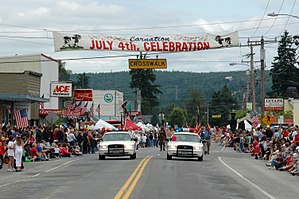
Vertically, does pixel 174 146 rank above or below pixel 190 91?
below

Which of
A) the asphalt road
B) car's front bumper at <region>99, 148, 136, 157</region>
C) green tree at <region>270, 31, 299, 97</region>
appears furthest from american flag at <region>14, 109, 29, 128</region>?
green tree at <region>270, 31, 299, 97</region>

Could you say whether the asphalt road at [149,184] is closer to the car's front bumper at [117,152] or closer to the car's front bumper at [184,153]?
the car's front bumper at [184,153]

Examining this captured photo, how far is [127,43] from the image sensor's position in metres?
37.3

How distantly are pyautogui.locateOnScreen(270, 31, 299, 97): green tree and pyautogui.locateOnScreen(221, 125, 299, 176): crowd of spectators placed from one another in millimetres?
51814

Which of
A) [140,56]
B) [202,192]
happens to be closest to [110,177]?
[202,192]

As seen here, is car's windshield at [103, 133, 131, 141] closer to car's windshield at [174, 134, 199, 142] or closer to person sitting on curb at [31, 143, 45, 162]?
car's windshield at [174, 134, 199, 142]

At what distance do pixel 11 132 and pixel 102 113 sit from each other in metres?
82.7

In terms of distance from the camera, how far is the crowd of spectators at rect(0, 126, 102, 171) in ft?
91.3

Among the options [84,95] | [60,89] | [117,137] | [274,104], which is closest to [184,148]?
[117,137]

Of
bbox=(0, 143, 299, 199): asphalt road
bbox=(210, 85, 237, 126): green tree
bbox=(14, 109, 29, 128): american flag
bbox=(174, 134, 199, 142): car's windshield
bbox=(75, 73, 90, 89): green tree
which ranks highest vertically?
bbox=(75, 73, 90, 89): green tree

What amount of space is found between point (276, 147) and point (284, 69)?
72774 millimetres

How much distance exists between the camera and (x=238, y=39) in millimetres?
38406

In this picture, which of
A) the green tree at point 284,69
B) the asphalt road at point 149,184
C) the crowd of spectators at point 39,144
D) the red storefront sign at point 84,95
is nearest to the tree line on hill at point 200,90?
the green tree at point 284,69

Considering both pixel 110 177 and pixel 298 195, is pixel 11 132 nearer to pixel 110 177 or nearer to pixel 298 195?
pixel 110 177
